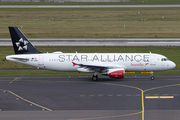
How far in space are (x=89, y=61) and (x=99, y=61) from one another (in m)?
1.59

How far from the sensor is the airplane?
140 feet

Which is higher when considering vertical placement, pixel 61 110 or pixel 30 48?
pixel 30 48

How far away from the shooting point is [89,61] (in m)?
43.2

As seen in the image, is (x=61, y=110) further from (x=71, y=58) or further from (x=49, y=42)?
(x=49, y=42)

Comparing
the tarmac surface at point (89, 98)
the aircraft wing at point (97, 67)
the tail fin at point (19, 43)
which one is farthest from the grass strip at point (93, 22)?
the tarmac surface at point (89, 98)

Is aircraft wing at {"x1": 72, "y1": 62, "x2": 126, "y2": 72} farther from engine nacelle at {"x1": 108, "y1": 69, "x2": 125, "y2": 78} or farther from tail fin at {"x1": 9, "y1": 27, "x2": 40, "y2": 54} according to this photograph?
tail fin at {"x1": 9, "y1": 27, "x2": 40, "y2": 54}

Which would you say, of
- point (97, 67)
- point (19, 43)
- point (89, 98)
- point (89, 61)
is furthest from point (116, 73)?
point (19, 43)

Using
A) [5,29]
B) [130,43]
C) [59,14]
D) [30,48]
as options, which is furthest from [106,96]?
[59,14]

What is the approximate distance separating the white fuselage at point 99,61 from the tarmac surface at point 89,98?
213 centimetres

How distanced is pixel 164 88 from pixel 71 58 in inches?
591

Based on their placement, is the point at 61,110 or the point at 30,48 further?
the point at 30,48

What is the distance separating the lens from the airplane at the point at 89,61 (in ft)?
140

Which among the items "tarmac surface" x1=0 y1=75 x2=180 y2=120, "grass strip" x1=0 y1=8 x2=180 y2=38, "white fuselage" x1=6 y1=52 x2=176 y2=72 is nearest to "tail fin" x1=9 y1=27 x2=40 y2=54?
"white fuselage" x1=6 y1=52 x2=176 y2=72

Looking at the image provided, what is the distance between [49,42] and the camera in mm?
77688
